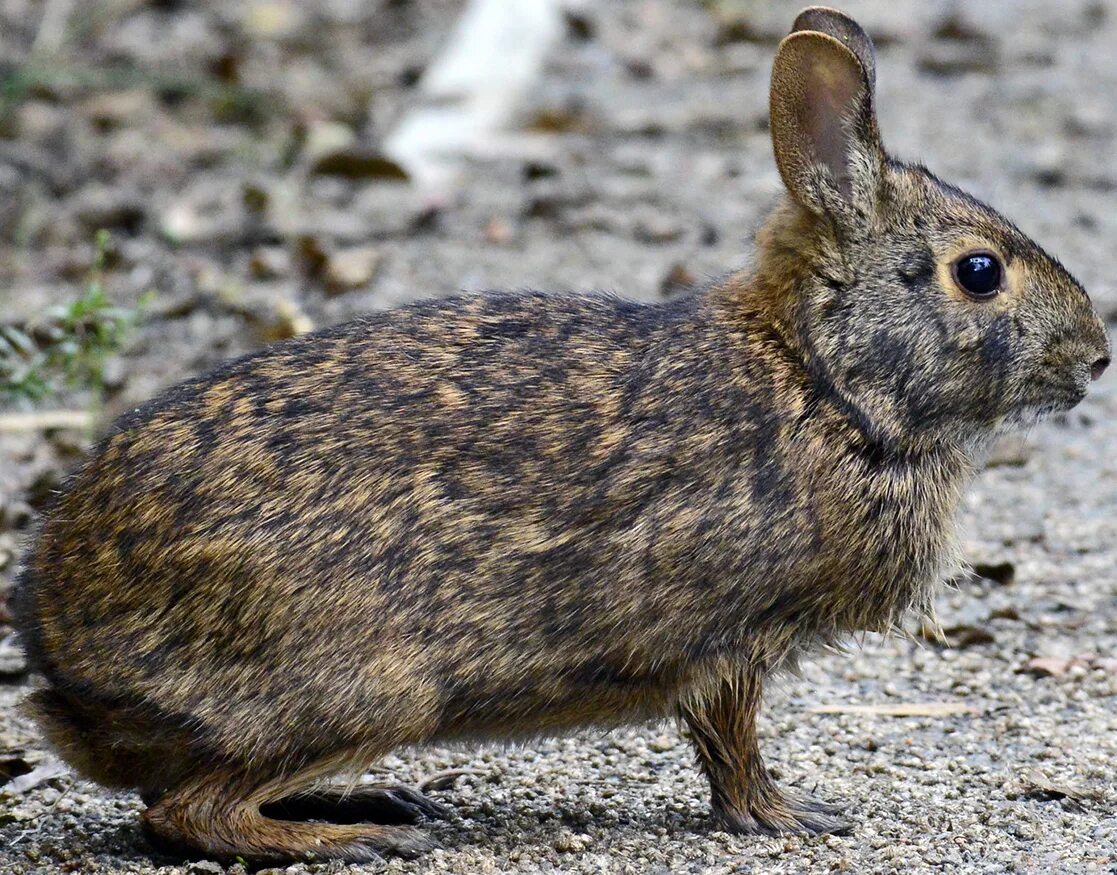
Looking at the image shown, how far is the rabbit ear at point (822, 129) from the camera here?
15.8 feet

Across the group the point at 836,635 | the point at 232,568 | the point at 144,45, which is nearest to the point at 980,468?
the point at 836,635

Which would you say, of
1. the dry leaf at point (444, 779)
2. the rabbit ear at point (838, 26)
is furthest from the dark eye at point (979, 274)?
the dry leaf at point (444, 779)

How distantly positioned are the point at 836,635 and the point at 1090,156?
23.9 ft

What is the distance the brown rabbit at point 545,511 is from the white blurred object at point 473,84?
5.91 metres

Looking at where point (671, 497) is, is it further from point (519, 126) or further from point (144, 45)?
point (144, 45)

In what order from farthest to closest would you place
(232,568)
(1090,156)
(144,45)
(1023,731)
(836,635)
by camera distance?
(144,45), (1090,156), (1023,731), (836,635), (232,568)

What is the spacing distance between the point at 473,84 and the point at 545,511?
7.65 metres

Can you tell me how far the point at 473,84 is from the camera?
38.5ft

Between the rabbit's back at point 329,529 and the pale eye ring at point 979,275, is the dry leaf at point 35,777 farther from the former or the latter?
the pale eye ring at point 979,275

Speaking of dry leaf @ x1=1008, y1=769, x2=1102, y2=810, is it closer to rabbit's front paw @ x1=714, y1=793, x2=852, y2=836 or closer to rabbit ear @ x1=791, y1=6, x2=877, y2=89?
rabbit's front paw @ x1=714, y1=793, x2=852, y2=836

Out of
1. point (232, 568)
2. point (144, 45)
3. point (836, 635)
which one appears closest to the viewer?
point (232, 568)

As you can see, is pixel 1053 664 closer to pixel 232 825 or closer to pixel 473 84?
pixel 232 825

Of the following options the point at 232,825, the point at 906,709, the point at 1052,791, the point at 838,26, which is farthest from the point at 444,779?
the point at 838,26

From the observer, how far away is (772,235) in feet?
16.6
